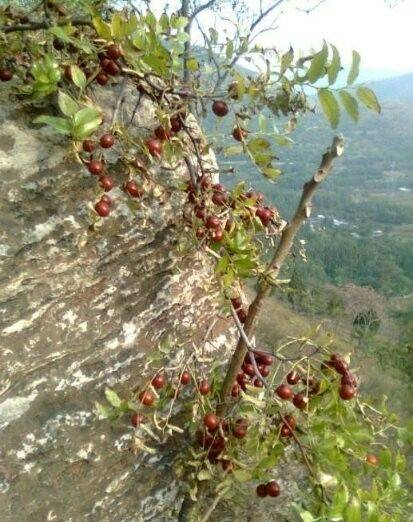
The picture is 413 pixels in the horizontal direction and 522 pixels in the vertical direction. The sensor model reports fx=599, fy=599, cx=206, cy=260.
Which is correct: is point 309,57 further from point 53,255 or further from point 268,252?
point 53,255

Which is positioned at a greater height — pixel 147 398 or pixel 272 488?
pixel 147 398

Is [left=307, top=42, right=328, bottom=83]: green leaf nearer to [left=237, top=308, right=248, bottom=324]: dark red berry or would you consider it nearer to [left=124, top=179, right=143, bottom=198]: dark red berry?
[left=124, top=179, right=143, bottom=198]: dark red berry

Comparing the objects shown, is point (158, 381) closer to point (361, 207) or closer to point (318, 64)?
point (318, 64)

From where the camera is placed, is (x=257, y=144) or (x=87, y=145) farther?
(x=257, y=144)

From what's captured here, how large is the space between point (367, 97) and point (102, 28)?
2.71 feet

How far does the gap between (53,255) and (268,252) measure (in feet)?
3.11

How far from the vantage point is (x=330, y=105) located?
1719 mm

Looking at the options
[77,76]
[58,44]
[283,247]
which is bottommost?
[283,247]

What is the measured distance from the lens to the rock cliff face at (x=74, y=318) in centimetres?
212

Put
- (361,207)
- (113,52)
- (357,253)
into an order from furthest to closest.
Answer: (361,207), (357,253), (113,52)

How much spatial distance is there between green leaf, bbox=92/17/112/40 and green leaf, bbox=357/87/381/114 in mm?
784

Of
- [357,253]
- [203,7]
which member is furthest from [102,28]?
[357,253]

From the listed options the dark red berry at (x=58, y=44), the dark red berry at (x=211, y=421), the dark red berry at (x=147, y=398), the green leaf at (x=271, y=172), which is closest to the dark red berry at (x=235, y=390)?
the dark red berry at (x=211, y=421)

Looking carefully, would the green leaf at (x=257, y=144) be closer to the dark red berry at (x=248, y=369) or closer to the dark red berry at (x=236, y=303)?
the dark red berry at (x=236, y=303)
